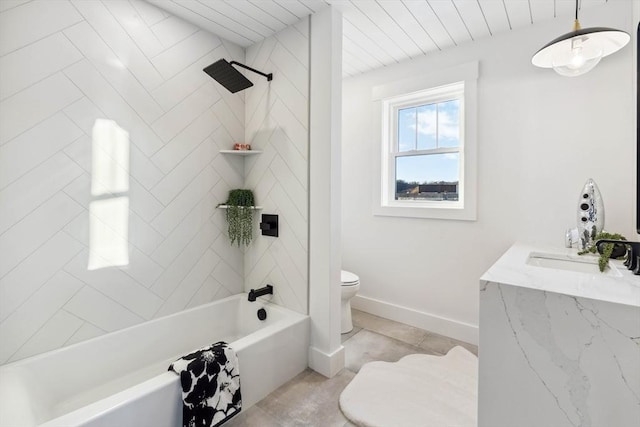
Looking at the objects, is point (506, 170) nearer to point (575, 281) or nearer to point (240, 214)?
point (575, 281)

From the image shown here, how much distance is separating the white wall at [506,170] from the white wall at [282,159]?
3.51ft

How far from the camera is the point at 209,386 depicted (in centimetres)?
146

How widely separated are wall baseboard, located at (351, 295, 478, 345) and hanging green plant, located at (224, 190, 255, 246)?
4.64 feet

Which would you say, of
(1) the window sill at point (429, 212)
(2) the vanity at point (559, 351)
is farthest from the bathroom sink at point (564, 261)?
(1) the window sill at point (429, 212)

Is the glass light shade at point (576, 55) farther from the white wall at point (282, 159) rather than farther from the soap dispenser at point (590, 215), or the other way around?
the white wall at point (282, 159)

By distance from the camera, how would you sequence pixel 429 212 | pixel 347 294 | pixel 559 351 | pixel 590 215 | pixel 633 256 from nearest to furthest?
pixel 559 351, pixel 633 256, pixel 590 215, pixel 347 294, pixel 429 212

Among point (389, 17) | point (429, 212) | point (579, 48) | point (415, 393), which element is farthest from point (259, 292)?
point (579, 48)

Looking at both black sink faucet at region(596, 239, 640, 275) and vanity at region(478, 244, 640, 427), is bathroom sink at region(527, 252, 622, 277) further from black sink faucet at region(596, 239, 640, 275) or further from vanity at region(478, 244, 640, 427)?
vanity at region(478, 244, 640, 427)

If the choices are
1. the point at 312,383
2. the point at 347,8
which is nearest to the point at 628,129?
the point at 347,8

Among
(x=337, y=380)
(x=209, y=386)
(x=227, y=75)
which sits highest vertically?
(x=227, y=75)

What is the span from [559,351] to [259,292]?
1791 millimetres

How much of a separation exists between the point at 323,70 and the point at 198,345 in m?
2.09

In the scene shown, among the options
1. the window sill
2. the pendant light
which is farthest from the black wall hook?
the pendant light

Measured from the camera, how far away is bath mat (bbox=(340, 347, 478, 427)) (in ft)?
5.24
